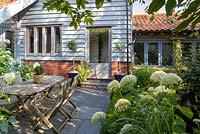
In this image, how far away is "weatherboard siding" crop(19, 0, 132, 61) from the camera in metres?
10.9

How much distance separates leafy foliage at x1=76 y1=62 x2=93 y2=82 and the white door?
32 cm

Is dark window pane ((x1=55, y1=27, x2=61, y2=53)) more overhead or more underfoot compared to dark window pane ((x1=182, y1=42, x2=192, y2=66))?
more overhead

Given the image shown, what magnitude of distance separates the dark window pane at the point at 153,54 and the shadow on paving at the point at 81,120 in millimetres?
4936

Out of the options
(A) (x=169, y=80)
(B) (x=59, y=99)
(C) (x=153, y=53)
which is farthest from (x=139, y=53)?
(A) (x=169, y=80)

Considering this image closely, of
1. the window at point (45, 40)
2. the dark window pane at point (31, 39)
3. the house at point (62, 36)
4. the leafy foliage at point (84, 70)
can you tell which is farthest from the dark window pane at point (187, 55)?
the dark window pane at point (31, 39)

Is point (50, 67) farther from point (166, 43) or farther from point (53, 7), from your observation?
point (53, 7)

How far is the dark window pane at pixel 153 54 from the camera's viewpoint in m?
13.0

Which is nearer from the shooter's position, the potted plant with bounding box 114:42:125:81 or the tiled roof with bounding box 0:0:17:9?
the tiled roof with bounding box 0:0:17:9

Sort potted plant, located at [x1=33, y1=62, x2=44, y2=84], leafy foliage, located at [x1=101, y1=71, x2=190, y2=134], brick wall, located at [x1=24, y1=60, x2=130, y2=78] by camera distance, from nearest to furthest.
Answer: leafy foliage, located at [x1=101, y1=71, x2=190, y2=134] < potted plant, located at [x1=33, y1=62, x2=44, y2=84] < brick wall, located at [x1=24, y1=60, x2=130, y2=78]

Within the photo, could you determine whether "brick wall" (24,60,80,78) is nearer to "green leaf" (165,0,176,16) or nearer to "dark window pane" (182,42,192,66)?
"dark window pane" (182,42,192,66)

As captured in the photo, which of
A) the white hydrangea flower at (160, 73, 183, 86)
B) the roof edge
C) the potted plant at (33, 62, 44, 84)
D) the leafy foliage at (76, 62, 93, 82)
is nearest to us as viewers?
the white hydrangea flower at (160, 73, 183, 86)

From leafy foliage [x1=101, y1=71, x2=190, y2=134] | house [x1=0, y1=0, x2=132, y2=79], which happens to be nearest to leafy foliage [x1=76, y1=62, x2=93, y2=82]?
house [x1=0, y1=0, x2=132, y2=79]

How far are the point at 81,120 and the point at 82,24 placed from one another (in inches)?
243

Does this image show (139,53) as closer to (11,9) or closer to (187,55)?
(187,55)
